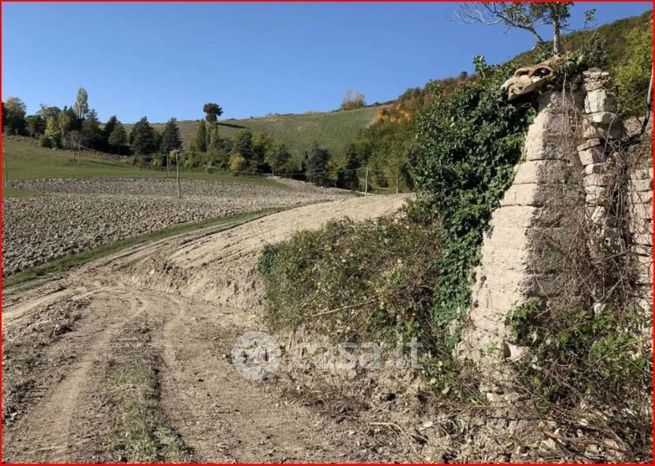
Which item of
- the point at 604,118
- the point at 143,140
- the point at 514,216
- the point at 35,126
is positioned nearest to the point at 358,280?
the point at 514,216

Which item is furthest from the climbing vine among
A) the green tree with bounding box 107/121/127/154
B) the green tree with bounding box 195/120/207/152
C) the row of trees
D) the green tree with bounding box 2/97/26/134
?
the green tree with bounding box 2/97/26/134

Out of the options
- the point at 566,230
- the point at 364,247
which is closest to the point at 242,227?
the point at 364,247

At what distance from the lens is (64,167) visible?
69500 millimetres

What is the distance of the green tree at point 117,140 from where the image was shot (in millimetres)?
97188

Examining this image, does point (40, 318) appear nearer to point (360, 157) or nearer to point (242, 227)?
point (242, 227)

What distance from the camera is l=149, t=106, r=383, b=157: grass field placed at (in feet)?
333

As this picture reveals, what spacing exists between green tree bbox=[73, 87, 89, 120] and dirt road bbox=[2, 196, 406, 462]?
11437 centimetres

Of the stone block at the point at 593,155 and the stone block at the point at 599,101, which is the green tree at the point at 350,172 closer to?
the stone block at the point at 599,101

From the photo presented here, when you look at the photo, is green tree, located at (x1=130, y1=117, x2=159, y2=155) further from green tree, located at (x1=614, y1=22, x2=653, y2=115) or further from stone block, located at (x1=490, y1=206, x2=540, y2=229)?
stone block, located at (x1=490, y1=206, x2=540, y2=229)

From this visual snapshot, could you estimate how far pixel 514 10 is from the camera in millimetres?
11625

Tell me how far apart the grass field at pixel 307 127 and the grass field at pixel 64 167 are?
23.7 meters

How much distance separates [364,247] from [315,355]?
239cm

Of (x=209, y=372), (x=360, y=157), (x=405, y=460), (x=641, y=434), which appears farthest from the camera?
(x=360, y=157)

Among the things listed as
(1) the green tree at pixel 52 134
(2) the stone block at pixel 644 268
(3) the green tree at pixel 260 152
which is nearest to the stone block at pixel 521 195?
(2) the stone block at pixel 644 268
